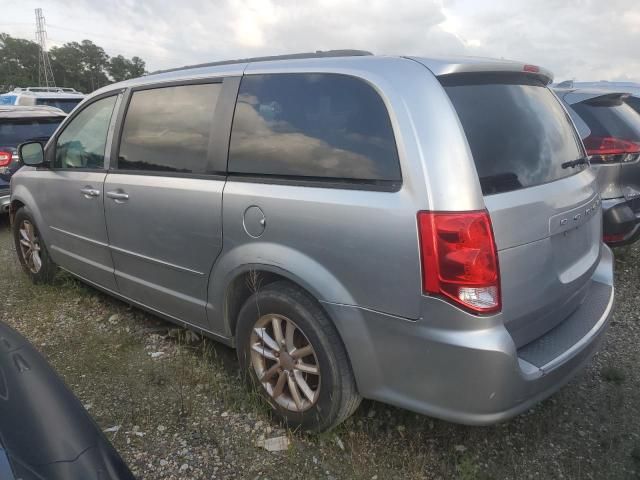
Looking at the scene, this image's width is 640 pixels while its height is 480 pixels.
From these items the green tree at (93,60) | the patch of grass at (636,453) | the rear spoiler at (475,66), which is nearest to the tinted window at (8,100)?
the rear spoiler at (475,66)

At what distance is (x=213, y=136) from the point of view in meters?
2.82

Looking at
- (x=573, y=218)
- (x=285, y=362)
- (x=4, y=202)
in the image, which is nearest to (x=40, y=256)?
(x=4, y=202)

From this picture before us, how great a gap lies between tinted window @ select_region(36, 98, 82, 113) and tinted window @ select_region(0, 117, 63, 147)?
5969mm

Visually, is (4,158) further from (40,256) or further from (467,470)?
(467,470)

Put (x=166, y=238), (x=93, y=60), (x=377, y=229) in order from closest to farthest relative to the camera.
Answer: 1. (x=377, y=229)
2. (x=166, y=238)
3. (x=93, y=60)

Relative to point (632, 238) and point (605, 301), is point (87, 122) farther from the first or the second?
point (632, 238)

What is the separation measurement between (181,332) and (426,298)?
228 cm

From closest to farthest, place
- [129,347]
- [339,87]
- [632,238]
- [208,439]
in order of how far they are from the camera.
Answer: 1. [339,87]
2. [208,439]
3. [129,347]
4. [632,238]

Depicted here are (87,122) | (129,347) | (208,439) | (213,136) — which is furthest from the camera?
(87,122)

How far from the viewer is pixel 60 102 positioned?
13133 mm

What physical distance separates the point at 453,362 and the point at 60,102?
13.7 m

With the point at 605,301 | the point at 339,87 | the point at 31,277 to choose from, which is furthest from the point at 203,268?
the point at 31,277

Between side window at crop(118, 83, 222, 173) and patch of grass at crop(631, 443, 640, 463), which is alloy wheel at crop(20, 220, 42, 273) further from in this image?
patch of grass at crop(631, 443, 640, 463)

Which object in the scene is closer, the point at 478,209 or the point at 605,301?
the point at 478,209
